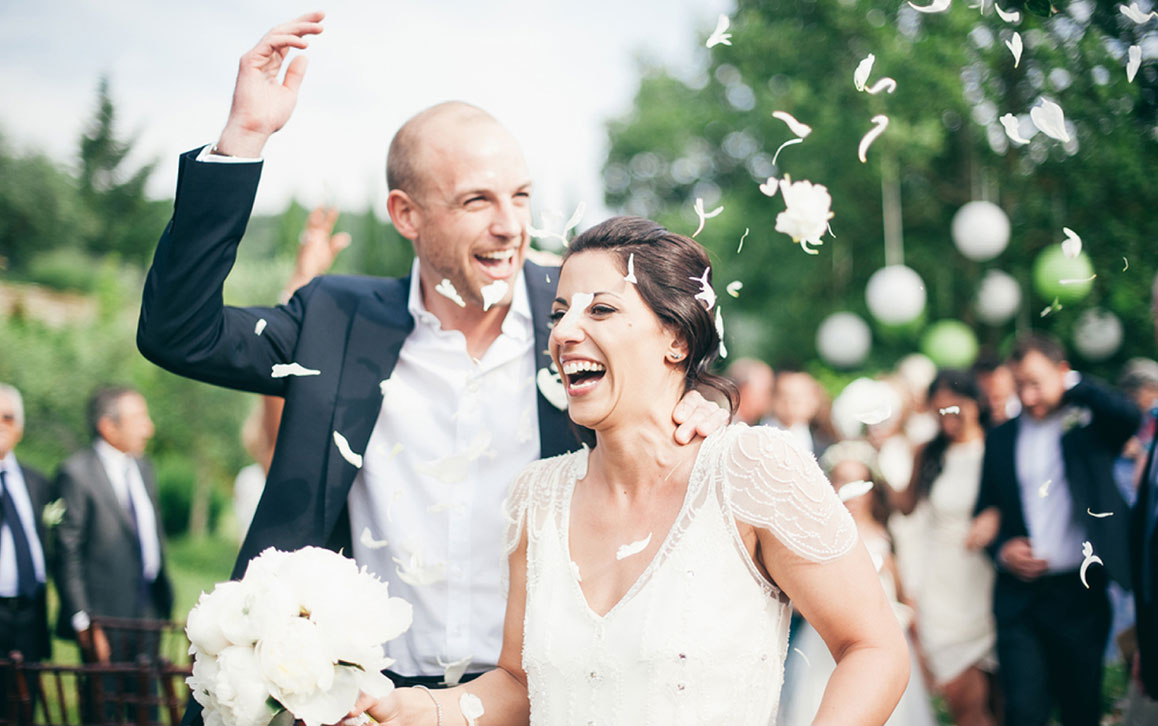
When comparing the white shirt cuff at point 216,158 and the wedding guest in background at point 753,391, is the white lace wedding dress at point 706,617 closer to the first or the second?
the white shirt cuff at point 216,158

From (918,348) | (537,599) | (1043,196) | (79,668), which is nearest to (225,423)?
(918,348)

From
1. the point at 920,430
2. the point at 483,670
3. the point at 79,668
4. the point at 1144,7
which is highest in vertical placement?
the point at 1144,7

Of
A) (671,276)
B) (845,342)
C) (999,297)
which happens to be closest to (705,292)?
(671,276)

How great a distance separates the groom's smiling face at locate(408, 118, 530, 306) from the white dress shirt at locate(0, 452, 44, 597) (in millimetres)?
4050

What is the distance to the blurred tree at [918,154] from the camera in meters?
7.58

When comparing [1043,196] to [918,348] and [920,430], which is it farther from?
[920,430]

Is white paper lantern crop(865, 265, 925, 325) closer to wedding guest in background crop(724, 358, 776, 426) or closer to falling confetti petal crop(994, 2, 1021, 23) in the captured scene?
wedding guest in background crop(724, 358, 776, 426)

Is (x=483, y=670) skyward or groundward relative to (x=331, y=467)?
groundward

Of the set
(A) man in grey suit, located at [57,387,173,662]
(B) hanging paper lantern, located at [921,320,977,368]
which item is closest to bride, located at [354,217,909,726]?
(A) man in grey suit, located at [57,387,173,662]

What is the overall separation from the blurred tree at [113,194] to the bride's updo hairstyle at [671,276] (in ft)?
88.4

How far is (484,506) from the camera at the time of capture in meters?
3.06

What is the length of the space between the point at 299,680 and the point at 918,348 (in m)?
17.1

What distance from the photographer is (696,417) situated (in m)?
2.56

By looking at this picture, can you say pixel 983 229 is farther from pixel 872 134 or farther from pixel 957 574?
pixel 872 134
